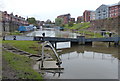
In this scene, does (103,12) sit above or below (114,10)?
above

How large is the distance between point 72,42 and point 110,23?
39.1m

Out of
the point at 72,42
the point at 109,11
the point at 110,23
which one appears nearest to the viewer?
the point at 72,42

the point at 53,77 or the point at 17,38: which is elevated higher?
the point at 17,38

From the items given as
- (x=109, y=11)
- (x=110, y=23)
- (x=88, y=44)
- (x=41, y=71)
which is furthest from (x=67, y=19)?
(x=41, y=71)

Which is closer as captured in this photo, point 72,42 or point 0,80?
point 0,80

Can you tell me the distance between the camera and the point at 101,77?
1316 centimetres

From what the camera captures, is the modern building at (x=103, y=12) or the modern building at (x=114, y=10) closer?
the modern building at (x=114, y=10)

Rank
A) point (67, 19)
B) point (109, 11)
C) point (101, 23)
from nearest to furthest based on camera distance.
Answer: point (101, 23) < point (109, 11) < point (67, 19)

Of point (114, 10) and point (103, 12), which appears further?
point (103, 12)

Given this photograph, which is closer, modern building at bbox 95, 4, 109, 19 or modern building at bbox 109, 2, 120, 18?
modern building at bbox 109, 2, 120, 18

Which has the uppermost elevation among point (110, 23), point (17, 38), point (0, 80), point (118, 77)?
point (110, 23)

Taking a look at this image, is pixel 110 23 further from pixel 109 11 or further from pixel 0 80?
pixel 0 80

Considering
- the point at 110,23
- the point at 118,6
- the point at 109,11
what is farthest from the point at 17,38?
the point at 109,11

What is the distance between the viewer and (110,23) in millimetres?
68875
